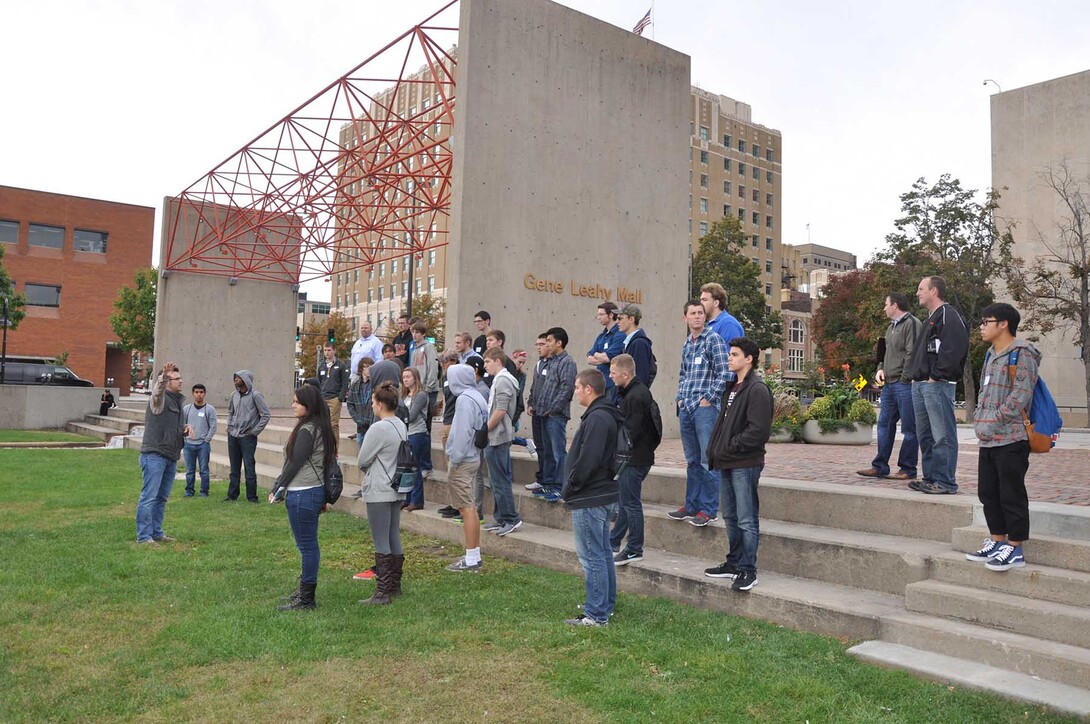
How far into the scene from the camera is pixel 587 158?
14297mm

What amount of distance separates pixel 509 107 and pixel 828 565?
9.87 m

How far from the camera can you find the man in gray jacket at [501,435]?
756cm

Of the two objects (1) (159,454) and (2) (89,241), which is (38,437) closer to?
(1) (159,454)

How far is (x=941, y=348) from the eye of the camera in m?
6.61

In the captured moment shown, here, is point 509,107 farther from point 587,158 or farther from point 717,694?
point 717,694

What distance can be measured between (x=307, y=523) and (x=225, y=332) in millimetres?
24439

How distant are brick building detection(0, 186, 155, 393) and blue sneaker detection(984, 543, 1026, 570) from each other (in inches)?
2087

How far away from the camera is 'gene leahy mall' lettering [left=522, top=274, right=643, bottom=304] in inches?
531

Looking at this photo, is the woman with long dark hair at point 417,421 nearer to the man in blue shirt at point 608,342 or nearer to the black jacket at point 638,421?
the man in blue shirt at point 608,342

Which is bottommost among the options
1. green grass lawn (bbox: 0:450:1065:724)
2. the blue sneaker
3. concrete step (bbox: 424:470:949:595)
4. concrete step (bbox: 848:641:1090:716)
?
green grass lawn (bbox: 0:450:1065:724)

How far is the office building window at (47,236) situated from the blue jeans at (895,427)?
5354cm

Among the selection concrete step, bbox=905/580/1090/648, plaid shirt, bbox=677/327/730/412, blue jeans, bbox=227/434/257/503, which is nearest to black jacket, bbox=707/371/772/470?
plaid shirt, bbox=677/327/730/412

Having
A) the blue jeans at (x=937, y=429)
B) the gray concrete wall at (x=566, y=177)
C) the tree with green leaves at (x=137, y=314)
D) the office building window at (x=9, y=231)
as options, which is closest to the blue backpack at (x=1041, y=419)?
the blue jeans at (x=937, y=429)

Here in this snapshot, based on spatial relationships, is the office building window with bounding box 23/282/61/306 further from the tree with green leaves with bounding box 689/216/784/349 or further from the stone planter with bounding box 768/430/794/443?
the stone planter with bounding box 768/430/794/443
